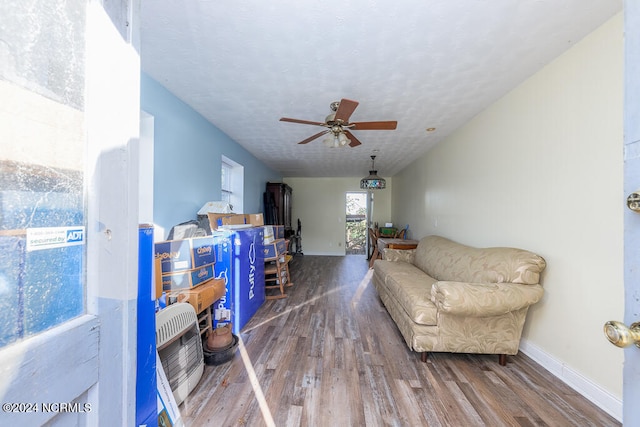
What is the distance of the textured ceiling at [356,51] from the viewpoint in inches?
52.4

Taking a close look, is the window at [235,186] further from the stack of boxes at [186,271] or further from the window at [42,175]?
the window at [42,175]

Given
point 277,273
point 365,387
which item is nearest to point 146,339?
point 365,387

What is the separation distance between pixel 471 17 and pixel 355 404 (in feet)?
8.21

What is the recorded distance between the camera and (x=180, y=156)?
2385 millimetres

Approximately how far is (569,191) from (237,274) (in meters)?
2.89

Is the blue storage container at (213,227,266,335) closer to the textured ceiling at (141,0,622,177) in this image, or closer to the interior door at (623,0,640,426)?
the textured ceiling at (141,0,622,177)

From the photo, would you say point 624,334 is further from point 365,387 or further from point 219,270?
point 219,270

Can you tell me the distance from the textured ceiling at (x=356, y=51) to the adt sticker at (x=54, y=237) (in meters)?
1.46

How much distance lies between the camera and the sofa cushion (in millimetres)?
1849

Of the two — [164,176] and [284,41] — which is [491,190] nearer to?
[284,41]

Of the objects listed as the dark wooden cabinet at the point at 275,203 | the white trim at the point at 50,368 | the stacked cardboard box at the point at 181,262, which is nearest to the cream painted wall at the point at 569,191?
the white trim at the point at 50,368

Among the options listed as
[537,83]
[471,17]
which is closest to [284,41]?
[471,17]

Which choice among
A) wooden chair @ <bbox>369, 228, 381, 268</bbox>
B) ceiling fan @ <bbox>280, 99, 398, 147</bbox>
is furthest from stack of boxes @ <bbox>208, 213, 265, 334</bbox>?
wooden chair @ <bbox>369, 228, 381, 268</bbox>

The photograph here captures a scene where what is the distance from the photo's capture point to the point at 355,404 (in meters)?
1.46
